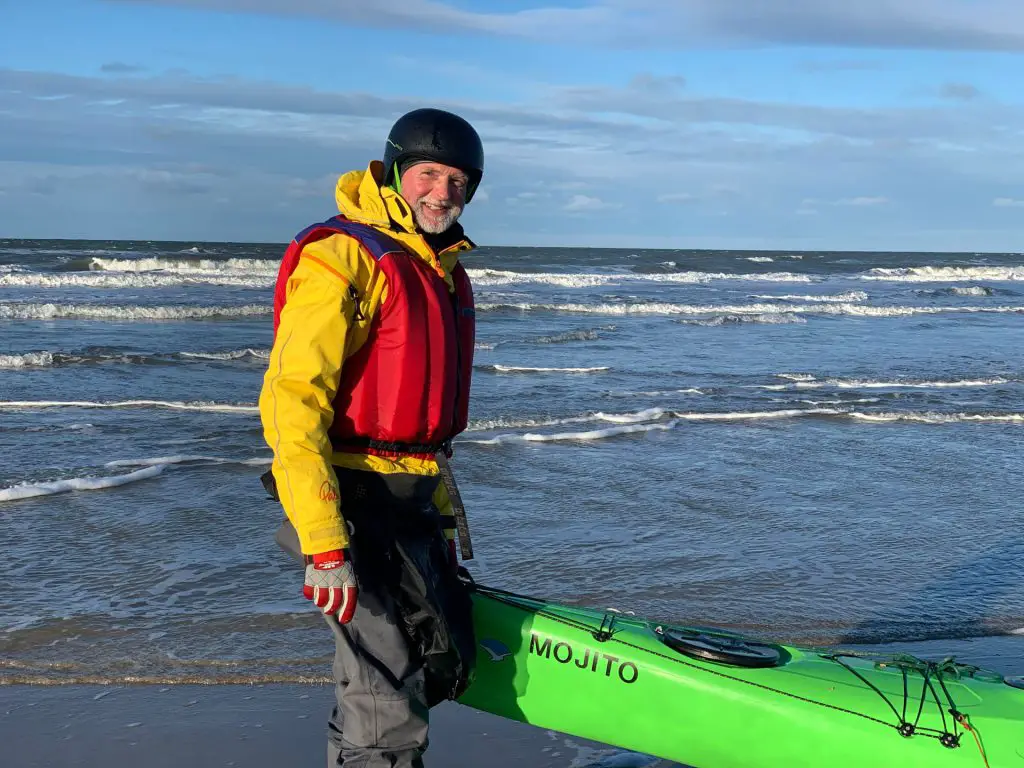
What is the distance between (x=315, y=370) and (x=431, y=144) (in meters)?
0.70

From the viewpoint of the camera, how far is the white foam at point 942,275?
4873 centimetres

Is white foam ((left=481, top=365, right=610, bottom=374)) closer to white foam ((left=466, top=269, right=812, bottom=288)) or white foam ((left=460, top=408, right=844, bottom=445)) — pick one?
white foam ((left=460, top=408, right=844, bottom=445))

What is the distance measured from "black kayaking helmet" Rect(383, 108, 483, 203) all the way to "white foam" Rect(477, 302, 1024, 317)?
21165 millimetres

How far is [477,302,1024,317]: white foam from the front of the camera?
24969 mm

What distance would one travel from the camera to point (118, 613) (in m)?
4.68

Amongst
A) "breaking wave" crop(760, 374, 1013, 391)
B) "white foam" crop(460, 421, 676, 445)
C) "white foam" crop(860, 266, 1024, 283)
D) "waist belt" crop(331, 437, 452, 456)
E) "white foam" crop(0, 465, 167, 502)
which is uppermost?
"white foam" crop(860, 266, 1024, 283)

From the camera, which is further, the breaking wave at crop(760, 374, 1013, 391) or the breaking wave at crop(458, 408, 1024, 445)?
the breaking wave at crop(760, 374, 1013, 391)

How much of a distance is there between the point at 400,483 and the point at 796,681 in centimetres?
130

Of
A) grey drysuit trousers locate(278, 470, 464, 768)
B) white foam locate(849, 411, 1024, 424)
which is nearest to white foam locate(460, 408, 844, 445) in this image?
white foam locate(849, 411, 1024, 424)

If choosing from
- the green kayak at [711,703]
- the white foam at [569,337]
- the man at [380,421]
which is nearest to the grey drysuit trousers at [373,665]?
the man at [380,421]

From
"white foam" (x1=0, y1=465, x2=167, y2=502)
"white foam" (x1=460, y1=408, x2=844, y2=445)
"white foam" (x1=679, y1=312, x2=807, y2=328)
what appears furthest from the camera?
"white foam" (x1=679, y1=312, x2=807, y2=328)

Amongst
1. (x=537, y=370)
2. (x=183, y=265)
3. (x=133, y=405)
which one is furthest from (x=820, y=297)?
(x=133, y=405)

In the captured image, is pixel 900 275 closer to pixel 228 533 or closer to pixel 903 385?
pixel 903 385

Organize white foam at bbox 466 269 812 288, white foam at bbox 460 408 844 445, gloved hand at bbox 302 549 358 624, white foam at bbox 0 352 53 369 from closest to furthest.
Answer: gloved hand at bbox 302 549 358 624 → white foam at bbox 460 408 844 445 → white foam at bbox 0 352 53 369 → white foam at bbox 466 269 812 288
